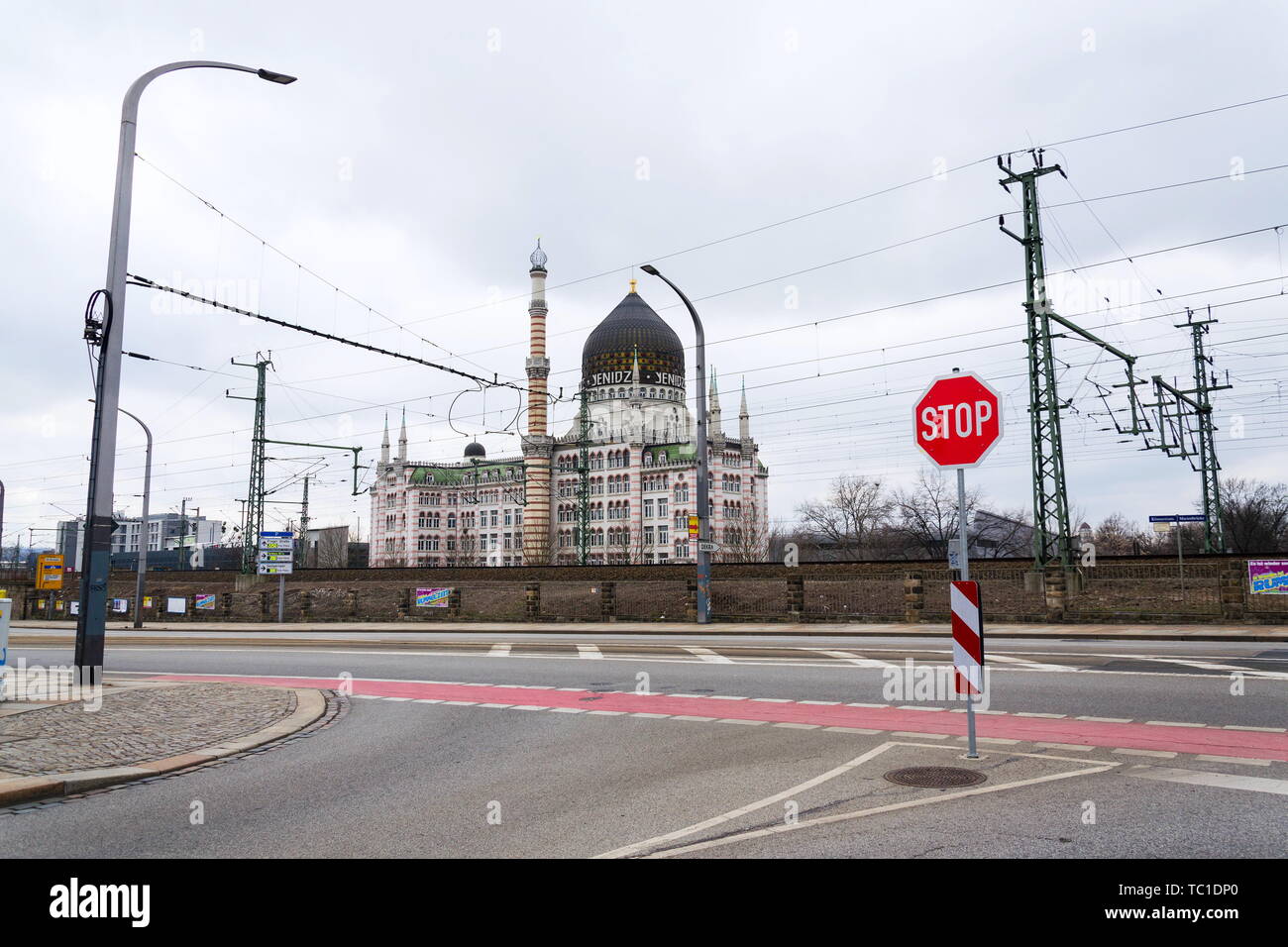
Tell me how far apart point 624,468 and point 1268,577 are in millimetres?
85873

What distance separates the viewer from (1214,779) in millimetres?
6641

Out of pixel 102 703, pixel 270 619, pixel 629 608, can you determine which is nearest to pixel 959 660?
pixel 102 703

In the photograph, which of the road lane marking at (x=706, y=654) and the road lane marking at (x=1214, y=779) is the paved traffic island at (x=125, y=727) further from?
the road lane marking at (x=1214, y=779)

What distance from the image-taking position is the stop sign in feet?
25.9

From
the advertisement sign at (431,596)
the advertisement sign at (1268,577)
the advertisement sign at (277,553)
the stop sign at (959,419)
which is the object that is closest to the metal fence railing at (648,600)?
the advertisement sign at (431,596)

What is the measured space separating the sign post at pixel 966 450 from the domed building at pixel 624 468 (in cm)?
8470

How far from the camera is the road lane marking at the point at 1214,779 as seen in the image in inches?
249

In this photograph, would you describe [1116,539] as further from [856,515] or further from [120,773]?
[120,773]

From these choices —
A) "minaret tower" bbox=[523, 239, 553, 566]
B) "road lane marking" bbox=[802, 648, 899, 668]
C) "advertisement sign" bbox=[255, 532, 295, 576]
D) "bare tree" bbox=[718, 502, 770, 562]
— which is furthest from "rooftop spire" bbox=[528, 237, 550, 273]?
"road lane marking" bbox=[802, 648, 899, 668]

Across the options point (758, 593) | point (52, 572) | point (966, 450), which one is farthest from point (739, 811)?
point (758, 593)

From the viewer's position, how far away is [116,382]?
1323cm

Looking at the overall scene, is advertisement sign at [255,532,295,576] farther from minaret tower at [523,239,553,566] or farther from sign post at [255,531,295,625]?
minaret tower at [523,239,553,566]

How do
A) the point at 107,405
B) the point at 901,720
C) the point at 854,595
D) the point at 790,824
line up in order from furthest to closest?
the point at 854,595 < the point at 107,405 < the point at 901,720 < the point at 790,824

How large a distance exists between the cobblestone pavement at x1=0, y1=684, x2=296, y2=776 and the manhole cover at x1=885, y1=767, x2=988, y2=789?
6.59 m
